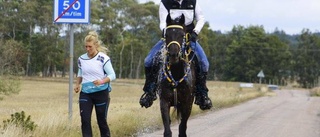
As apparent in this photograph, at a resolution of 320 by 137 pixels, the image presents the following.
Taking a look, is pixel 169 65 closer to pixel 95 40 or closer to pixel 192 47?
pixel 192 47

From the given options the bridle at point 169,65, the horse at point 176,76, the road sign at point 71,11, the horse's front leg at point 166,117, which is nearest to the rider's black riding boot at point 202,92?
the horse at point 176,76

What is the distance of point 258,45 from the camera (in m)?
122

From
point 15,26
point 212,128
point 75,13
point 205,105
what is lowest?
point 212,128

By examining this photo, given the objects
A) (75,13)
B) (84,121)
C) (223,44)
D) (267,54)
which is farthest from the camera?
(223,44)

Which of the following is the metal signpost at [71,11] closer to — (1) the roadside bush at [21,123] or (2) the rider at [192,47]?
(2) the rider at [192,47]

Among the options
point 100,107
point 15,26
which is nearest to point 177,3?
point 100,107

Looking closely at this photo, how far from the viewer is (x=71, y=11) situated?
10297mm

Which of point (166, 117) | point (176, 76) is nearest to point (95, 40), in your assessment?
point (176, 76)

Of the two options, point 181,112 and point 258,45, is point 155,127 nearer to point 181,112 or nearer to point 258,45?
point 181,112

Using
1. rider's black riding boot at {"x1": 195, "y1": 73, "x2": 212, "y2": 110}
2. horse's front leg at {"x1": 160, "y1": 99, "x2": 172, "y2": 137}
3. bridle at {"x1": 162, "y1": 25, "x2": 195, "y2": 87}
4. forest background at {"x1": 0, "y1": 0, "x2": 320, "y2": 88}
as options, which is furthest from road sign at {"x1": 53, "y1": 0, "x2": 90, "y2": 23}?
forest background at {"x1": 0, "y1": 0, "x2": 320, "y2": 88}

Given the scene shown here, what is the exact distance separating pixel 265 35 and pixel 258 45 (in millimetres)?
5186

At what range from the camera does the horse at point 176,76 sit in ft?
26.9

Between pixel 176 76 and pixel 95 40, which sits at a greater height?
pixel 95 40

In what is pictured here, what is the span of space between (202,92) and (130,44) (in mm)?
83756
